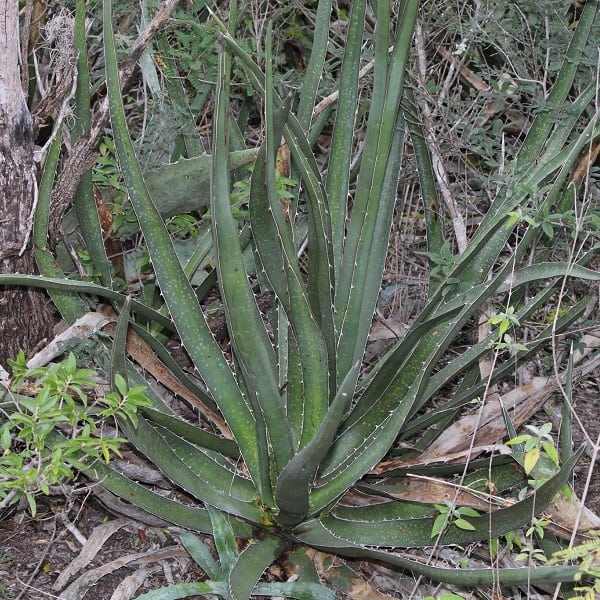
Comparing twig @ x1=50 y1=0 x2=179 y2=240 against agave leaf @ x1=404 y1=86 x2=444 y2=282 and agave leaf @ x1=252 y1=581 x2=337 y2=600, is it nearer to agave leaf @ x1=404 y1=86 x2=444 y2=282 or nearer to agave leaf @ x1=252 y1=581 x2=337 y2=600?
agave leaf @ x1=404 y1=86 x2=444 y2=282

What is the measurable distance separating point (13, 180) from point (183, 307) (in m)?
0.53

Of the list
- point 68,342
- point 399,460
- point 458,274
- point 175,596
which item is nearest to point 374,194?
point 458,274

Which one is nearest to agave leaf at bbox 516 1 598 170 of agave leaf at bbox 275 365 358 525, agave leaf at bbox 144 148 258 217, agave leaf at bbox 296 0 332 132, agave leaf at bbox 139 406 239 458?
agave leaf at bbox 296 0 332 132

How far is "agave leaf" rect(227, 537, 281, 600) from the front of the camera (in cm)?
160

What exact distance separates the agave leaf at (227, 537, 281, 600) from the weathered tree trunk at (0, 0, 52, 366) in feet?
2.59

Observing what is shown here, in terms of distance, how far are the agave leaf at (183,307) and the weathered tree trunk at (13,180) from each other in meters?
0.31

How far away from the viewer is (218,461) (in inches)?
77.0

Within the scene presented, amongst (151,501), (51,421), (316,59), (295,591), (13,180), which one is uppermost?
(316,59)

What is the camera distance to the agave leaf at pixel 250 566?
62.9 inches

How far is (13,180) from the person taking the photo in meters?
2.02

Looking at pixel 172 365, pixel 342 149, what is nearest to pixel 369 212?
pixel 342 149

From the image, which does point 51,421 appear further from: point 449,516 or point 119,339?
point 449,516

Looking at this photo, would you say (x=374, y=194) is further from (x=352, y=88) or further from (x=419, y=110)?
(x=419, y=110)

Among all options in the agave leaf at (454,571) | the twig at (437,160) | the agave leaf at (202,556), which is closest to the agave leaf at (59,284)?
the agave leaf at (202,556)
